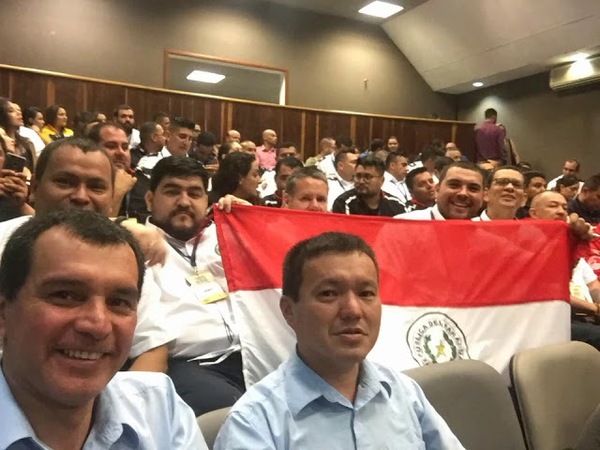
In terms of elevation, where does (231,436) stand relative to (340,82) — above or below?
below

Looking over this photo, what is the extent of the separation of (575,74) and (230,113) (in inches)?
213

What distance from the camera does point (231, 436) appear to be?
1324 millimetres

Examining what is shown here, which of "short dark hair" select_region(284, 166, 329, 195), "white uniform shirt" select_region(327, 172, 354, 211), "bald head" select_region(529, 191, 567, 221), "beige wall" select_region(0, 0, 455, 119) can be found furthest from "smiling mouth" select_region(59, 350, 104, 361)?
"beige wall" select_region(0, 0, 455, 119)

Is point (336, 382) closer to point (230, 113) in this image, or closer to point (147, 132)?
point (147, 132)

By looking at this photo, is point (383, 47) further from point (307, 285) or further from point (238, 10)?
point (307, 285)

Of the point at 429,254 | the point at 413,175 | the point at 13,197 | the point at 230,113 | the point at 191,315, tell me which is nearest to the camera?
the point at 191,315

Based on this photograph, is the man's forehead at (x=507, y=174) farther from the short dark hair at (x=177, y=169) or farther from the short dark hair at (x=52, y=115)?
the short dark hair at (x=52, y=115)

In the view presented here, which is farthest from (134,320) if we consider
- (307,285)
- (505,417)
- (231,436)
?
(505,417)

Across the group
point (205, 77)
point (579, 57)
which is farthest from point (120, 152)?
point (579, 57)

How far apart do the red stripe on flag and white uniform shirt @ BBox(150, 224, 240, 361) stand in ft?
0.42

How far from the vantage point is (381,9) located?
33.7 ft

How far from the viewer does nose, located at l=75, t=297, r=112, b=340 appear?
0.91 metres

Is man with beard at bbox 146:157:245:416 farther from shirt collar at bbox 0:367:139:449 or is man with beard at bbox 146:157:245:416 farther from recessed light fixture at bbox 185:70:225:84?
recessed light fixture at bbox 185:70:225:84

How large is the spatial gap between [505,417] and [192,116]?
7752 mm
